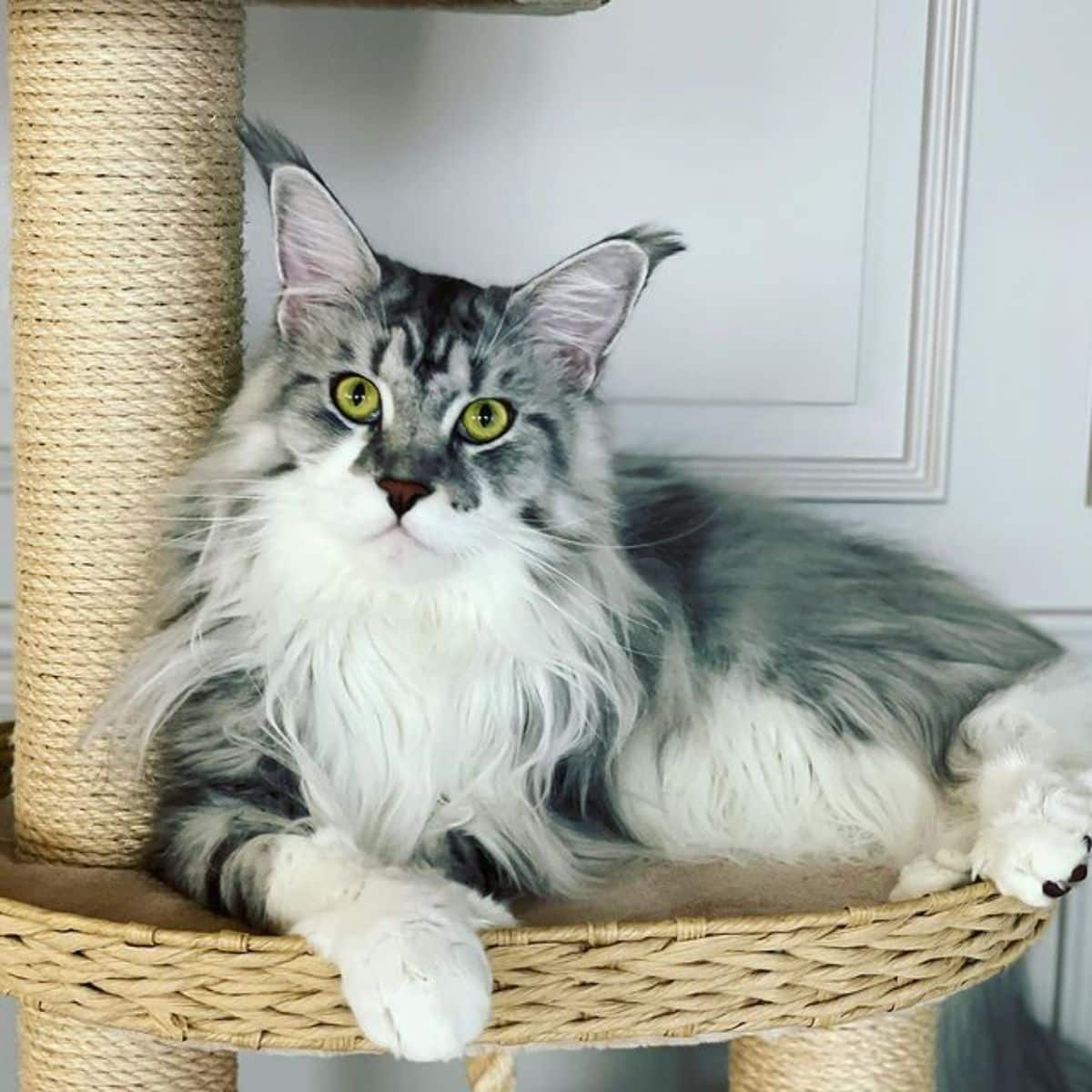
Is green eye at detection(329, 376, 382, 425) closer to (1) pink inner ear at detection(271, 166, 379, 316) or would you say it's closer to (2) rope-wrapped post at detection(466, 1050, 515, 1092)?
(1) pink inner ear at detection(271, 166, 379, 316)

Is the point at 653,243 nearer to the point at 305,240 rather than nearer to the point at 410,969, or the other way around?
the point at 305,240

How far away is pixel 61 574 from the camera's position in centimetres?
138

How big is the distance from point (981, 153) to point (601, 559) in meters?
0.94

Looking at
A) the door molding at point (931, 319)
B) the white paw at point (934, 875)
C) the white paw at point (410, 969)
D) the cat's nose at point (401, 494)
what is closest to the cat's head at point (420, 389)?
the cat's nose at point (401, 494)

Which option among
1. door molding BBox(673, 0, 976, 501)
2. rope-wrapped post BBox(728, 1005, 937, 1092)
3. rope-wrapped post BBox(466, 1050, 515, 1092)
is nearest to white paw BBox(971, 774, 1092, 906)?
rope-wrapped post BBox(728, 1005, 937, 1092)

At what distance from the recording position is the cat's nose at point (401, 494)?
1.18m

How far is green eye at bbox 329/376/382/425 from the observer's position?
4.15 ft

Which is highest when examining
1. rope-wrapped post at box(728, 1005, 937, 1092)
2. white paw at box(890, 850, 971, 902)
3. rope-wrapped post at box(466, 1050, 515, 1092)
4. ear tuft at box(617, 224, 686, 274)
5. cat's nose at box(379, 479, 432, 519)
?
ear tuft at box(617, 224, 686, 274)

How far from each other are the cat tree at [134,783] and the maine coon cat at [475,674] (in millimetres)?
62

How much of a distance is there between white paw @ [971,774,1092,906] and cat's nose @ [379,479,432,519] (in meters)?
0.54

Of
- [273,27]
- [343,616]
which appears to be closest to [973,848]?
[343,616]

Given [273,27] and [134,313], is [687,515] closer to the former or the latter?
[134,313]

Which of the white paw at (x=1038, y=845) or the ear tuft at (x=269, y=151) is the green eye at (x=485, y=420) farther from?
the white paw at (x=1038, y=845)

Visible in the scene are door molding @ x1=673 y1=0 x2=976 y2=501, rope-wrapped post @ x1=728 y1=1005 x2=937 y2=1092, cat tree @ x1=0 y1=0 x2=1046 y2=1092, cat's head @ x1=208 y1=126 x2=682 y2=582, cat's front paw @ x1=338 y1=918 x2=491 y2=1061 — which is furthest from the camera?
door molding @ x1=673 y1=0 x2=976 y2=501
